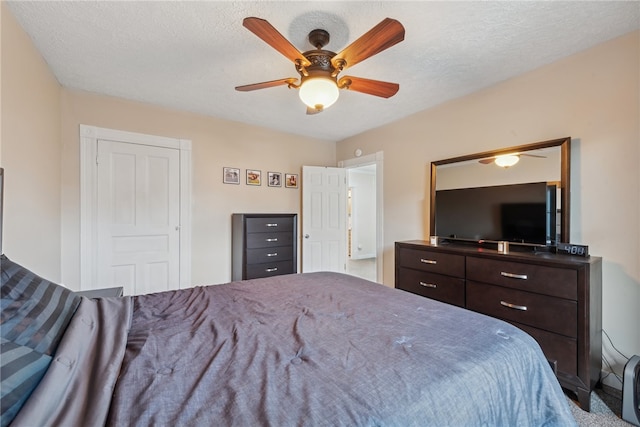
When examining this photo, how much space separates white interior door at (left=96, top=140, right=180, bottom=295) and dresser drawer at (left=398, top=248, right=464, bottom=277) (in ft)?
8.61

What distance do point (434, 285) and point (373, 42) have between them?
2.09 m

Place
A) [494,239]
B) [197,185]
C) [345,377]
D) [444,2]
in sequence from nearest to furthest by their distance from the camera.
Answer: [345,377] < [444,2] < [494,239] < [197,185]

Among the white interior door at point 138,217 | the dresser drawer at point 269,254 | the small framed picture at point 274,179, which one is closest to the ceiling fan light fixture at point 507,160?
the dresser drawer at point 269,254

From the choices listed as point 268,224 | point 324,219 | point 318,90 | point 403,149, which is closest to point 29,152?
point 318,90

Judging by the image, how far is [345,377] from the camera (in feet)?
2.73

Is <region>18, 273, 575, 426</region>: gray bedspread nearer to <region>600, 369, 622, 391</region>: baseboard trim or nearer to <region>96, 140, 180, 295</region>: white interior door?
<region>600, 369, 622, 391</region>: baseboard trim

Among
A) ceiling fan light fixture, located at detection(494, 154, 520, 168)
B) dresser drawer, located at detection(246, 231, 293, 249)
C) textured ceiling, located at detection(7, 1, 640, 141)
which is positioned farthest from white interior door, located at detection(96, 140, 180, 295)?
ceiling fan light fixture, located at detection(494, 154, 520, 168)

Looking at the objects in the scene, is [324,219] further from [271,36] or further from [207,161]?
[271,36]

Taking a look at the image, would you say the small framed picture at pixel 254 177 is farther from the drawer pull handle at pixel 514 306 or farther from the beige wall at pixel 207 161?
the drawer pull handle at pixel 514 306

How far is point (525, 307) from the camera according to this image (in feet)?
6.48

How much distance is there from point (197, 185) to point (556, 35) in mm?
3593

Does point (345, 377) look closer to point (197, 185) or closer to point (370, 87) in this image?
point (370, 87)

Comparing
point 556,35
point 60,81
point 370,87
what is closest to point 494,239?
point 556,35

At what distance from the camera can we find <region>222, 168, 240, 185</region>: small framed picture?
11.8 ft
